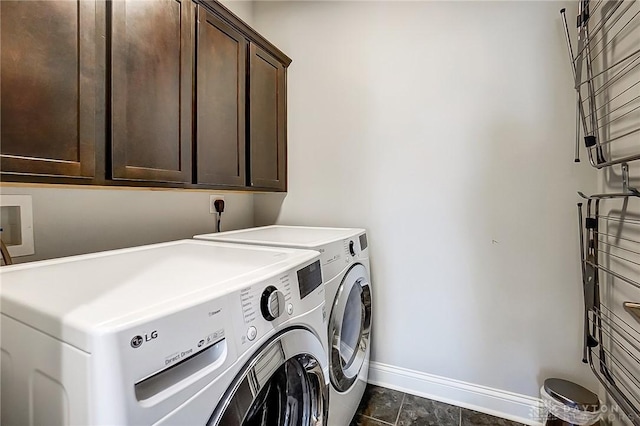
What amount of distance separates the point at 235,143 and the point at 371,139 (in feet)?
2.51

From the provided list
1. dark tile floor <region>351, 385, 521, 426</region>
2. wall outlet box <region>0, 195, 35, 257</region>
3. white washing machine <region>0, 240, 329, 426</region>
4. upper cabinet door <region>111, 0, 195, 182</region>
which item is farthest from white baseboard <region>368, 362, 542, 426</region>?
wall outlet box <region>0, 195, 35, 257</region>

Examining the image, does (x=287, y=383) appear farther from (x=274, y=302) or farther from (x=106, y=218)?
(x=106, y=218)

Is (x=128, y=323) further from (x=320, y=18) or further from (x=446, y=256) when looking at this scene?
(x=320, y=18)

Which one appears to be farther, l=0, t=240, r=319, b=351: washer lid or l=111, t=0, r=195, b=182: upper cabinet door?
l=111, t=0, r=195, b=182: upper cabinet door

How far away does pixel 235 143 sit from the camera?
Answer: 5.03 ft

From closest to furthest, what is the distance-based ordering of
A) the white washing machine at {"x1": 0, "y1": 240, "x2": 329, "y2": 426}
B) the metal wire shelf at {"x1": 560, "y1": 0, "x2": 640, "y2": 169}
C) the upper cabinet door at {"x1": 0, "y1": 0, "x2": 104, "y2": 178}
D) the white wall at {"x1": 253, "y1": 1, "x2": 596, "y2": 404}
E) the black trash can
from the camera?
the white washing machine at {"x1": 0, "y1": 240, "x2": 329, "y2": 426} → the upper cabinet door at {"x1": 0, "y1": 0, "x2": 104, "y2": 178} → the metal wire shelf at {"x1": 560, "y1": 0, "x2": 640, "y2": 169} → the black trash can → the white wall at {"x1": 253, "y1": 1, "x2": 596, "y2": 404}

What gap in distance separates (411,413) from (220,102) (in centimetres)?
177

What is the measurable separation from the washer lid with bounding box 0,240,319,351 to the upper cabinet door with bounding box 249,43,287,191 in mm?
750

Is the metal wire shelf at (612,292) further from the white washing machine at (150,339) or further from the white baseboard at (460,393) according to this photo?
the white washing machine at (150,339)

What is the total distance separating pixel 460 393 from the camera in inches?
65.5

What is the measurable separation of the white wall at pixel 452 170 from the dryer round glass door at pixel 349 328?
221 millimetres

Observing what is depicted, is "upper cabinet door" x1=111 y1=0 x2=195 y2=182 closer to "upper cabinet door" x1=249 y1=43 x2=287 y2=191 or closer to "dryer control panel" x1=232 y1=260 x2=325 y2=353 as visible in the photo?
"upper cabinet door" x1=249 y1=43 x2=287 y2=191

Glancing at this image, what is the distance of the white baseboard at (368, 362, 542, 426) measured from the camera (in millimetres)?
1549

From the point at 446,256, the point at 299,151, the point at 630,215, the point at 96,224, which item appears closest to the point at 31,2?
the point at 96,224
